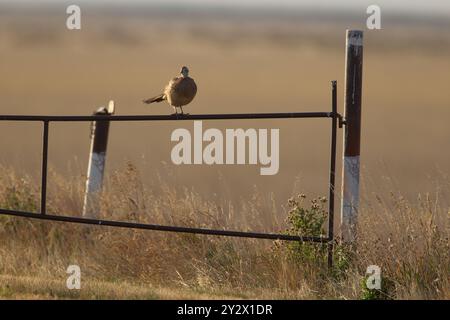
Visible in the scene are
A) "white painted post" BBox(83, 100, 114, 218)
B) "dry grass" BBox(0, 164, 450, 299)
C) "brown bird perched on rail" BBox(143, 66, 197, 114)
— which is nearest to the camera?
"dry grass" BBox(0, 164, 450, 299)

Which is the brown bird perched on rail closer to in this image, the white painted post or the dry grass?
the dry grass

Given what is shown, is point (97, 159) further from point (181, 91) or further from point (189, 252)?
point (189, 252)

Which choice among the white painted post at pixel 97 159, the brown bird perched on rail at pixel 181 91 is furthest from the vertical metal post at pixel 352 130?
the white painted post at pixel 97 159

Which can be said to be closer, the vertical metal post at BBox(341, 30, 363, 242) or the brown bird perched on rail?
the vertical metal post at BBox(341, 30, 363, 242)

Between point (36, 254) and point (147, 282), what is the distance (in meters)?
1.53

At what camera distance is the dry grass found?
7.87m

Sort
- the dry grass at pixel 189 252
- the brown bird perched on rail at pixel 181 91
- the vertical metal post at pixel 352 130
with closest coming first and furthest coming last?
1. the dry grass at pixel 189 252
2. the vertical metal post at pixel 352 130
3. the brown bird perched on rail at pixel 181 91

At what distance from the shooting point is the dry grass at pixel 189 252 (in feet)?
25.8

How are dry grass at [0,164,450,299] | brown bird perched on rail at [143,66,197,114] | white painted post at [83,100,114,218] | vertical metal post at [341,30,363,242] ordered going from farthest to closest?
white painted post at [83,100,114,218], brown bird perched on rail at [143,66,197,114], vertical metal post at [341,30,363,242], dry grass at [0,164,450,299]

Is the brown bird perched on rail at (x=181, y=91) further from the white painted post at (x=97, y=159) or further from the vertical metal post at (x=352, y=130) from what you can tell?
the vertical metal post at (x=352, y=130)

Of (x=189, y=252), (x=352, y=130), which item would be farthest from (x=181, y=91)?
(x=352, y=130)

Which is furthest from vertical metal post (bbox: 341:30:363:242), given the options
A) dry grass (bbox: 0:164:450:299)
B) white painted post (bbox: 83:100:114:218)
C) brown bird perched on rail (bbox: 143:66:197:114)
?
white painted post (bbox: 83:100:114:218)

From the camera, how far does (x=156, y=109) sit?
82.9 ft
